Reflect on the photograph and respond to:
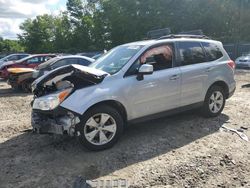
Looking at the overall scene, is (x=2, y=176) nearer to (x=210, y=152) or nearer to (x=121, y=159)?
(x=121, y=159)

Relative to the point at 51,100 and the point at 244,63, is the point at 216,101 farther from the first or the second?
the point at 244,63

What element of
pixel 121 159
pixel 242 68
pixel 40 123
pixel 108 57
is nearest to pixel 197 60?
pixel 108 57

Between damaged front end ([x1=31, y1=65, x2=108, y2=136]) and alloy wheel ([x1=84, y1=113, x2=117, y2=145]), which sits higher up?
A: damaged front end ([x1=31, y1=65, x2=108, y2=136])

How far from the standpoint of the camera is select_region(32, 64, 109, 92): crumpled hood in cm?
503

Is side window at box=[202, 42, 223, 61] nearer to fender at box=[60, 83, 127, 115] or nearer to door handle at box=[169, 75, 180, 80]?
door handle at box=[169, 75, 180, 80]

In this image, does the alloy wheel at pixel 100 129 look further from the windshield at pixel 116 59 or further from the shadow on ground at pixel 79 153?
the windshield at pixel 116 59

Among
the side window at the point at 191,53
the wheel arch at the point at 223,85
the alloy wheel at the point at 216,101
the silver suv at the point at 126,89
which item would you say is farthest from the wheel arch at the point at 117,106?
the wheel arch at the point at 223,85

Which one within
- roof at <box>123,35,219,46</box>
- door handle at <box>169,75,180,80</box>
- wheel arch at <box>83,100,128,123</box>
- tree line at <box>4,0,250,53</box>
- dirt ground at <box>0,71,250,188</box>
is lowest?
dirt ground at <box>0,71,250,188</box>

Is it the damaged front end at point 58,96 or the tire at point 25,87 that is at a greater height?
the damaged front end at point 58,96

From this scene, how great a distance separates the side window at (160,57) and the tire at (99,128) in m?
1.20

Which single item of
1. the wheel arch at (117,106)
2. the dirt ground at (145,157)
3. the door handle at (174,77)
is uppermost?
the door handle at (174,77)

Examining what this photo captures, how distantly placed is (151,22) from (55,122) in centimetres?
3254

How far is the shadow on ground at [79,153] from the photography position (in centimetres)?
438

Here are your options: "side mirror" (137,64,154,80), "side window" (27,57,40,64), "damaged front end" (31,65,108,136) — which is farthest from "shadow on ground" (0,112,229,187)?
"side window" (27,57,40,64)
